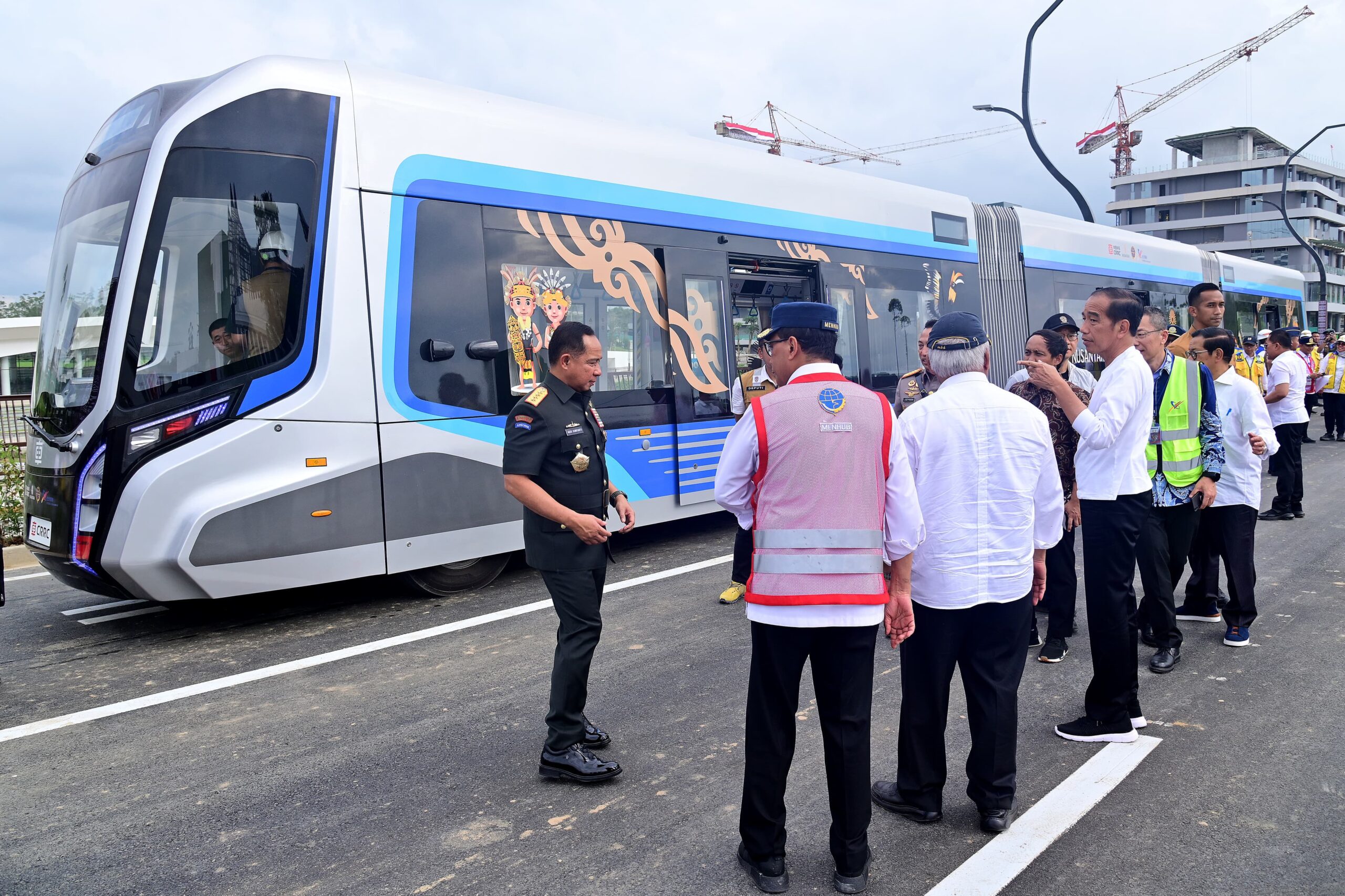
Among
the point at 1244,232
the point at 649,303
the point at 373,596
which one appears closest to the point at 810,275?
the point at 649,303

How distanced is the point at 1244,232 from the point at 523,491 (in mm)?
117251

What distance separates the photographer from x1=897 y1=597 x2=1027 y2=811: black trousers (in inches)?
127

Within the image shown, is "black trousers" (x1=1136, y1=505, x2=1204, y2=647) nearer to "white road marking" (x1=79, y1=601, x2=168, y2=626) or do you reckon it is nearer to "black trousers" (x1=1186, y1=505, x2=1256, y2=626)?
"black trousers" (x1=1186, y1=505, x2=1256, y2=626)

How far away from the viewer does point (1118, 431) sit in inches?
160

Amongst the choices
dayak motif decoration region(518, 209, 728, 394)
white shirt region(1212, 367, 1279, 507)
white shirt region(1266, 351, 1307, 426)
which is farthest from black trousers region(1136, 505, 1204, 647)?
white shirt region(1266, 351, 1307, 426)

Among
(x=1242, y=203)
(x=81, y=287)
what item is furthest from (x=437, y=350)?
(x=1242, y=203)

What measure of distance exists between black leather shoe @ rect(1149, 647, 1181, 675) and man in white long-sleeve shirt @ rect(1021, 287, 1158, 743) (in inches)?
32.4

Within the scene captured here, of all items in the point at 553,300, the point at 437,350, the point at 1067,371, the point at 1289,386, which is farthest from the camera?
the point at 1289,386

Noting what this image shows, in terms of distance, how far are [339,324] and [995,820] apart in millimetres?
4555

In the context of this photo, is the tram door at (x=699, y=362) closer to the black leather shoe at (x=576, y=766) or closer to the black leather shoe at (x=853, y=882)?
the black leather shoe at (x=576, y=766)

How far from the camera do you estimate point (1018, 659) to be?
128 inches

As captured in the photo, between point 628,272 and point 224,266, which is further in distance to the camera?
point 628,272

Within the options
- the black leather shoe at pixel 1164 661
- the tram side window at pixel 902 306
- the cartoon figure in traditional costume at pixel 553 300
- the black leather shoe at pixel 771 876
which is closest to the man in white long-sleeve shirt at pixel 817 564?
the black leather shoe at pixel 771 876

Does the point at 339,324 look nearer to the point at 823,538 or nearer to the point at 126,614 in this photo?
the point at 126,614
